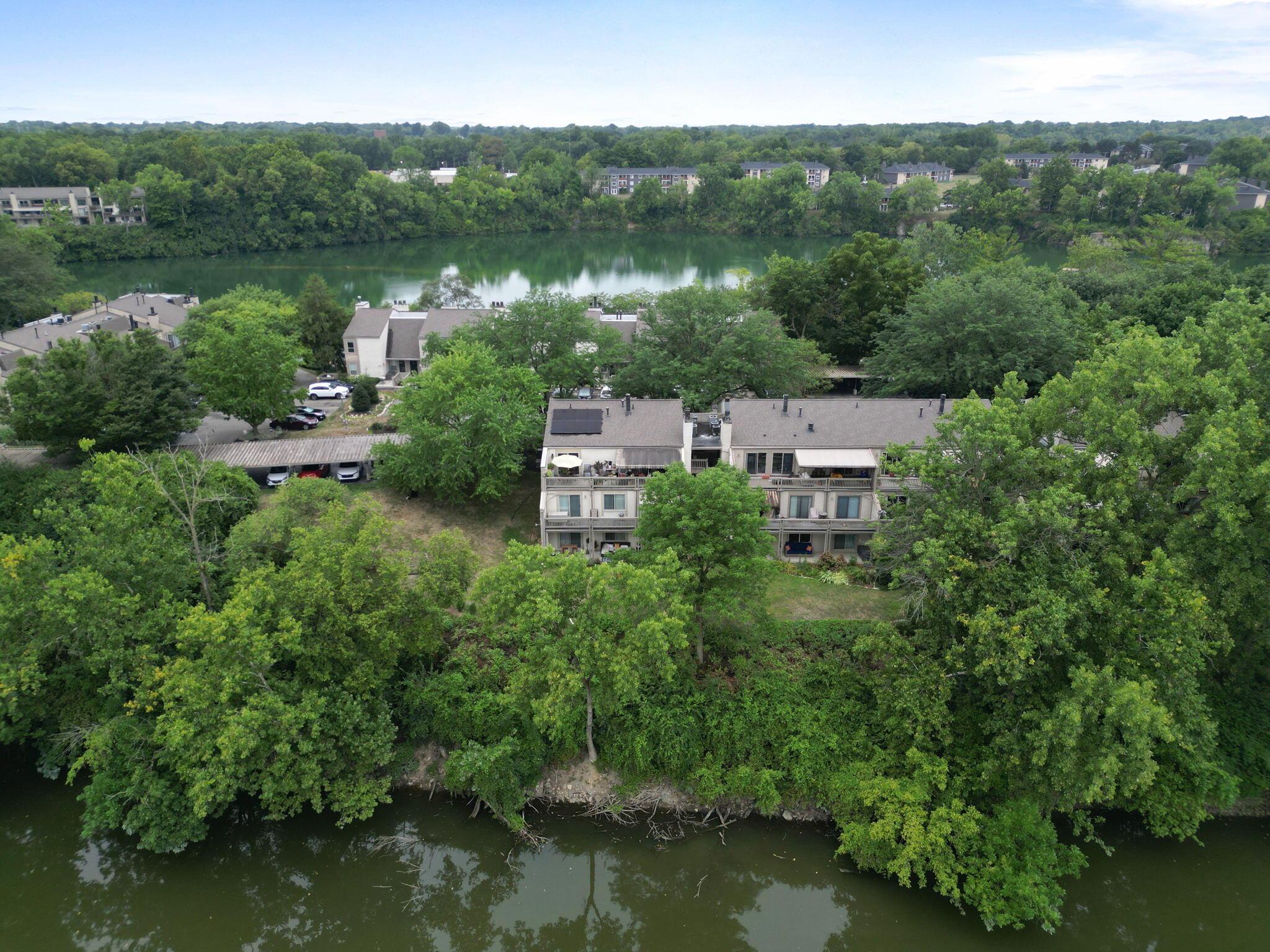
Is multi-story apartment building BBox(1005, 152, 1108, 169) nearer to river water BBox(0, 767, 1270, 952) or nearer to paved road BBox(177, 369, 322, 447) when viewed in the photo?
paved road BBox(177, 369, 322, 447)

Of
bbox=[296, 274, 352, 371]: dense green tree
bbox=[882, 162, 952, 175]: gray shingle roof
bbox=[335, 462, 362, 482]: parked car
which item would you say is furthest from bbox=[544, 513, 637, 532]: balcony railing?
bbox=[882, 162, 952, 175]: gray shingle roof

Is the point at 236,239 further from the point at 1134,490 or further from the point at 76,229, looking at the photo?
the point at 1134,490

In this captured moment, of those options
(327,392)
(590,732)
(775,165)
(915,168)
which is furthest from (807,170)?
(590,732)

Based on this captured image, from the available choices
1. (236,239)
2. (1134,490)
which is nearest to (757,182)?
(236,239)

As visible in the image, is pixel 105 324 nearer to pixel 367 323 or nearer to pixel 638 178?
pixel 367 323

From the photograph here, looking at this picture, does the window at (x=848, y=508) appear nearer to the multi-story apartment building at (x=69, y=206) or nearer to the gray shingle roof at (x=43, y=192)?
the multi-story apartment building at (x=69, y=206)

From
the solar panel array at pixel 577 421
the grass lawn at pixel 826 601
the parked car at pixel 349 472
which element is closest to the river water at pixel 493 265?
the parked car at pixel 349 472
